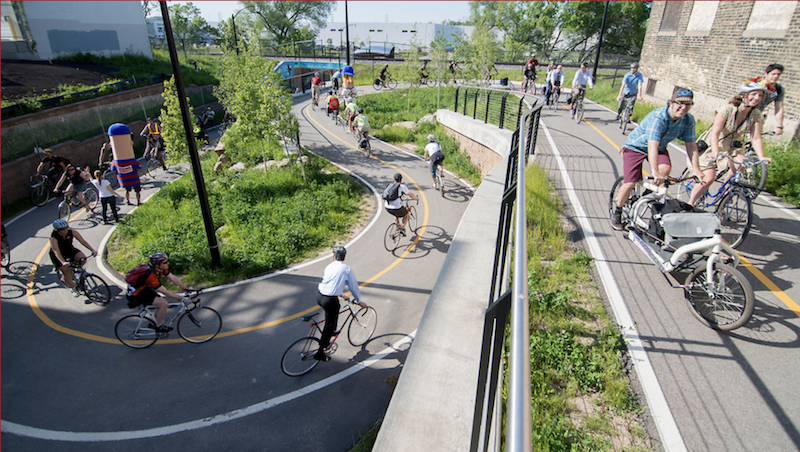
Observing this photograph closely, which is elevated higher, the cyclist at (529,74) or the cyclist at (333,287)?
the cyclist at (529,74)

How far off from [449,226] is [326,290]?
6.87 m

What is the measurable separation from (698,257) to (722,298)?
74cm

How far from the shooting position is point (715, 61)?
54.3 ft

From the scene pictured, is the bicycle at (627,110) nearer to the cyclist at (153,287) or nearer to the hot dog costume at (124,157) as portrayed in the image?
the cyclist at (153,287)

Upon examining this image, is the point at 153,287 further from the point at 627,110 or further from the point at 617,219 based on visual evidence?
the point at 627,110

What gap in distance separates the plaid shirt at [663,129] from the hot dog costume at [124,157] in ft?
51.9

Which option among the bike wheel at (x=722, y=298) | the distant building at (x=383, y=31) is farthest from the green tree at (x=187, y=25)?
the bike wheel at (x=722, y=298)

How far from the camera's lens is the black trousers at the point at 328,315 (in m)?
6.76

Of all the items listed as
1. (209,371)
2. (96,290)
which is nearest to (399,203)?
(209,371)

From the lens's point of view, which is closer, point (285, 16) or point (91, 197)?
point (91, 197)

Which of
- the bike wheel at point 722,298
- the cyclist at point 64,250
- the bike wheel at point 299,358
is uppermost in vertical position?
the bike wheel at point 722,298

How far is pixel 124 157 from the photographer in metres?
14.8

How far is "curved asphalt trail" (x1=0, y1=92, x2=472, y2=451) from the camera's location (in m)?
6.16

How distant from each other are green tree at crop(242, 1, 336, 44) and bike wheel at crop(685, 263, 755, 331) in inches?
3216
